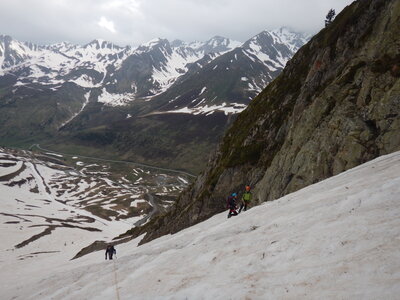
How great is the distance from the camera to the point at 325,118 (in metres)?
39.9

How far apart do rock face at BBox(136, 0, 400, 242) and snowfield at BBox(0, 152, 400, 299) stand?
13914 mm

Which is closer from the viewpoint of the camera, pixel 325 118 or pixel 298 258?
pixel 298 258

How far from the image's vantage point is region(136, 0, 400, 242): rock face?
32719 mm

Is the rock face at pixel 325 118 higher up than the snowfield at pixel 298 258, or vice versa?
the rock face at pixel 325 118

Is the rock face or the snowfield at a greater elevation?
the rock face

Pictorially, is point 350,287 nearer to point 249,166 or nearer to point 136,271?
point 136,271

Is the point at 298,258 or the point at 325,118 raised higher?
the point at 325,118

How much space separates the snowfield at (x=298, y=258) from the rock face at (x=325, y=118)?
1391 centimetres

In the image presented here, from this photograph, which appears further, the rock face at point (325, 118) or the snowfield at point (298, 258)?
the rock face at point (325, 118)

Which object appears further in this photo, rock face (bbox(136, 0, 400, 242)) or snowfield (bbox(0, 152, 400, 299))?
rock face (bbox(136, 0, 400, 242))

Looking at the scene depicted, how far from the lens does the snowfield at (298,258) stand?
10.0m

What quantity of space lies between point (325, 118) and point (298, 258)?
31.2m

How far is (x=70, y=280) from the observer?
92.2 feet

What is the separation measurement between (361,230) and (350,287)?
3467 millimetres
